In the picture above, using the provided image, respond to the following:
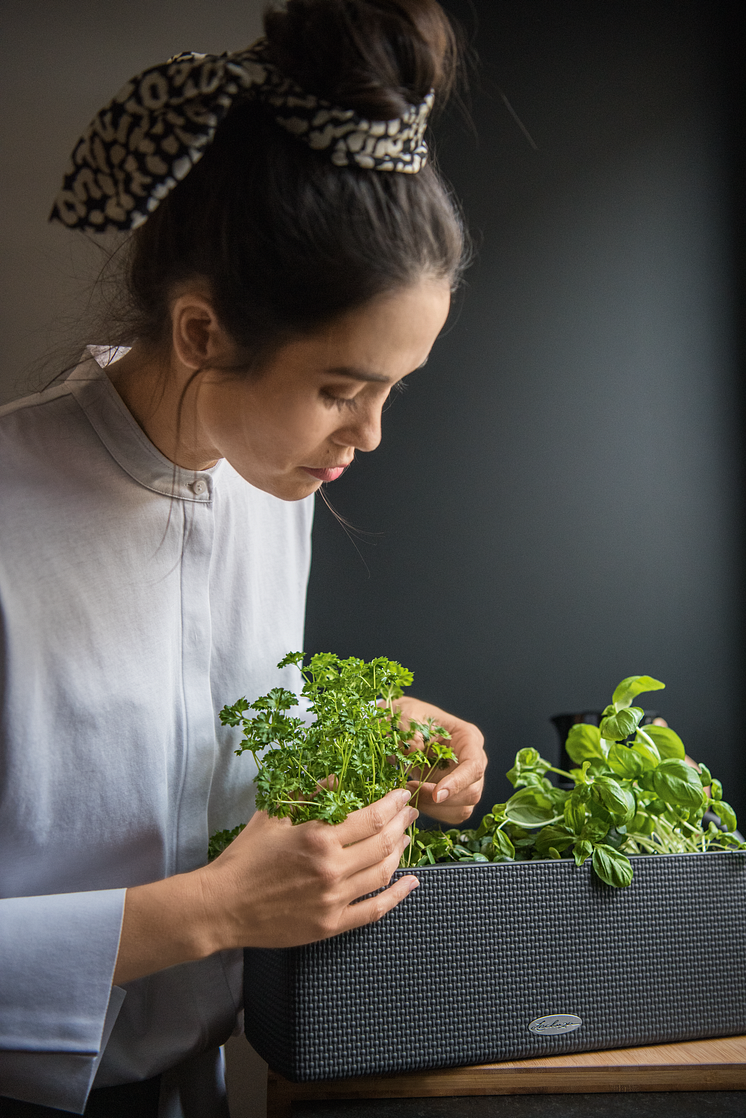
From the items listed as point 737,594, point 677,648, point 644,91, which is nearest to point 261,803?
point 677,648

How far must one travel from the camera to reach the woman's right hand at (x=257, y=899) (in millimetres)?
647

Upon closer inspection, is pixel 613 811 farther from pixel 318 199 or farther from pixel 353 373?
pixel 318 199

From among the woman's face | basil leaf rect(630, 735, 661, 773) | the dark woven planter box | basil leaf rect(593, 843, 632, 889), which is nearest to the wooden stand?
the dark woven planter box

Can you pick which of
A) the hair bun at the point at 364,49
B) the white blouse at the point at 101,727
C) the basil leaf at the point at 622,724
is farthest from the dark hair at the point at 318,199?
the basil leaf at the point at 622,724

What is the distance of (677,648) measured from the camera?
179 cm

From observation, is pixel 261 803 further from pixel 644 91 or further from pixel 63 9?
pixel 644 91

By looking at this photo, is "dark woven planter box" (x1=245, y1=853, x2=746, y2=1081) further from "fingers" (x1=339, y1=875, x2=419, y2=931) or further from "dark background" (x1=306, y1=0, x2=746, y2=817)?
"dark background" (x1=306, y1=0, x2=746, y2=817)

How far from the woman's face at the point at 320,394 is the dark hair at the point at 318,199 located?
16mm

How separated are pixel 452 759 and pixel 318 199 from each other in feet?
1.86

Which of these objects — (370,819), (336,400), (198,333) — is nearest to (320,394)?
(336,400)

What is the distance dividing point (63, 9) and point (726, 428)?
155 centimetres

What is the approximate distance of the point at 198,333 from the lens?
73 cm

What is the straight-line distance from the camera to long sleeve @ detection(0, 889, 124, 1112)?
2.16ft

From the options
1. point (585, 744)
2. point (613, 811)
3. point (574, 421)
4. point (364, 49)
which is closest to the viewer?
point (364, 49)
